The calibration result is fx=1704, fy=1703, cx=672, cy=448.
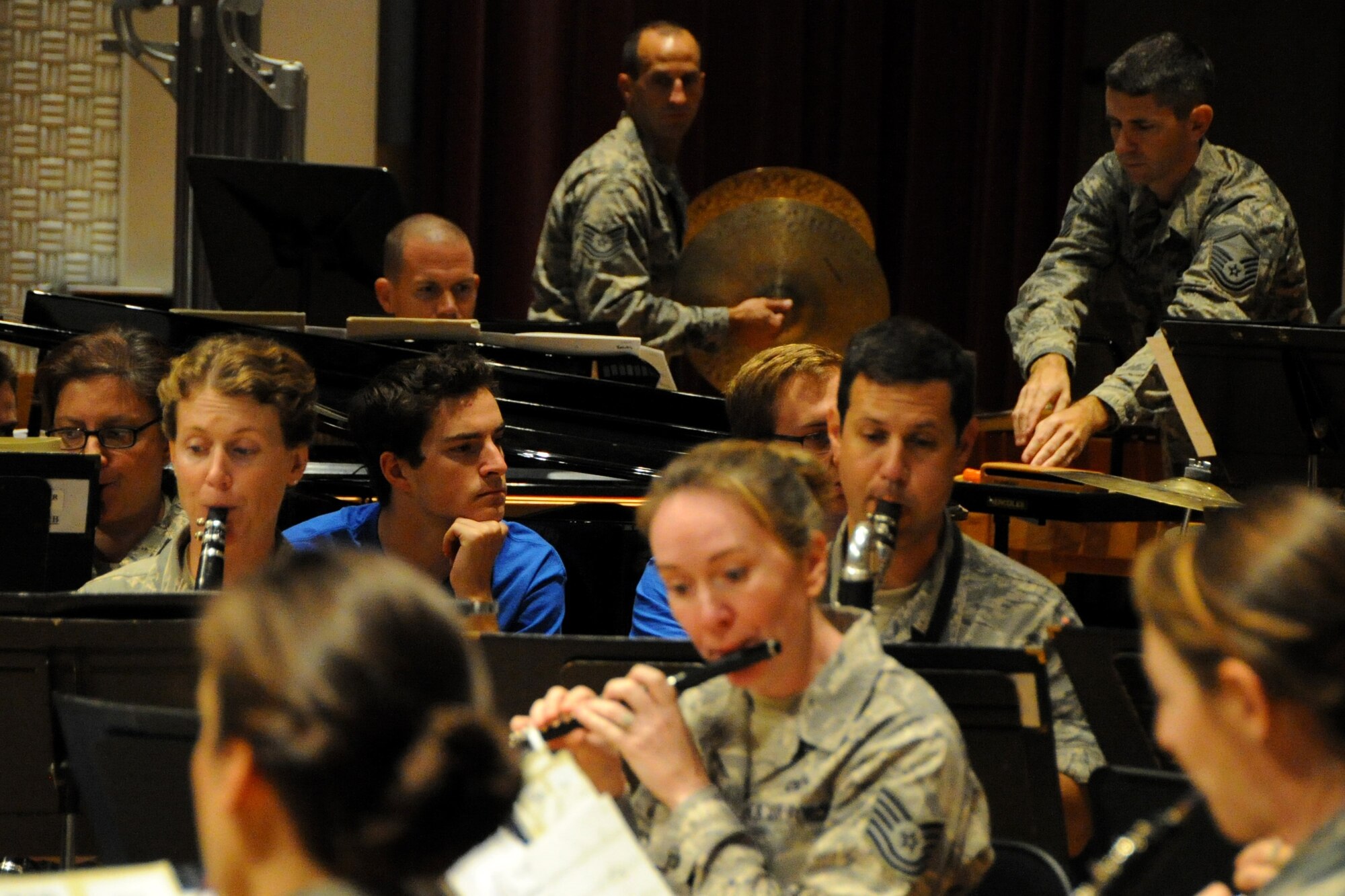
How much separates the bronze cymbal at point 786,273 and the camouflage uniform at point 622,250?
0.11 m

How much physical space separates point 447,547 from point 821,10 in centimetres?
448

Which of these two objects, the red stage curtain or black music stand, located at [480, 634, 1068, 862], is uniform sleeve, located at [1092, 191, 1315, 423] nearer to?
black music stand, located at [480, 634, 1068, 862]

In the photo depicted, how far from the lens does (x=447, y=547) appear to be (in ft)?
10.9

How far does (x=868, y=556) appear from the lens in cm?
251

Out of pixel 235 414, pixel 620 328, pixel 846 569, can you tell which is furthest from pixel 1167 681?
pixel 620 328

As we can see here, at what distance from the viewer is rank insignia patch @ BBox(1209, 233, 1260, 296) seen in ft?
13.6

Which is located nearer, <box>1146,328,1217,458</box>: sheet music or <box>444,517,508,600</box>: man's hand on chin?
<box>444,517,508,600</box>: man's hand on chin

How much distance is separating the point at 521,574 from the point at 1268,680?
210 cm

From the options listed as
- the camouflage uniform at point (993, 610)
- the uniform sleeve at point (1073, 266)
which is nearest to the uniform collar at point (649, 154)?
the uniform sleeve at point (1073, 266)

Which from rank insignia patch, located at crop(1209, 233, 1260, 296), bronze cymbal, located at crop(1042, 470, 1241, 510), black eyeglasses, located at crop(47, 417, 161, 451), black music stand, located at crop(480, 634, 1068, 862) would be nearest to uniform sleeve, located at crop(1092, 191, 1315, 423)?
rank insignia patch, located at crop(1209, 233, 1260, 296)

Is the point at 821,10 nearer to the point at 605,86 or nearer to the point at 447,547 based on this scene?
the point at 605,86

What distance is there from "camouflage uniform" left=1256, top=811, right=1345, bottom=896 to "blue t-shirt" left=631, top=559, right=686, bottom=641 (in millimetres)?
1690

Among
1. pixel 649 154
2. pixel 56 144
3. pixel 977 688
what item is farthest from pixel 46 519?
pixel 56 144

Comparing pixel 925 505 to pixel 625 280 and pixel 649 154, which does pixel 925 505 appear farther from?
pixel 649 154
